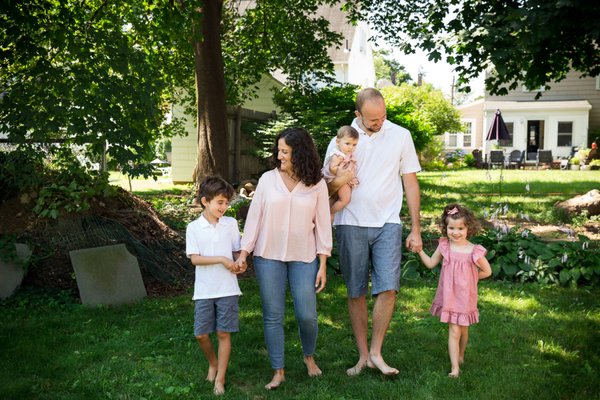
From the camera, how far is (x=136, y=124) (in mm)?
6742

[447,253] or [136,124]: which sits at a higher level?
[136,124]

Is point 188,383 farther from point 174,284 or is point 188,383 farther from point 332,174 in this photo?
point 174,284

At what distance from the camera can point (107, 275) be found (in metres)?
6.61

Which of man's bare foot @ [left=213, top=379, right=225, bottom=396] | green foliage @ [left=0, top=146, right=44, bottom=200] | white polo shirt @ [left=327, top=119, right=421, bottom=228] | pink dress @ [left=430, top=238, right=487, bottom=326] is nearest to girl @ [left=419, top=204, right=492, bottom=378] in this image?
pink dress @ [left=430, top=238, right=487, bottom=326]

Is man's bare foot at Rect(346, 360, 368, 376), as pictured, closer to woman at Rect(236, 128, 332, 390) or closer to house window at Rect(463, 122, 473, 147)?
woman at Rect(236, 128, 332, 390)

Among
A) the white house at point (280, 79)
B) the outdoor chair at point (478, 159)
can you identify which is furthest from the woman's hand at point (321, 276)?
the outdoor chair at point (478, 159)

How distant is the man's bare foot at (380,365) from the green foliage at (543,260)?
10.5ft

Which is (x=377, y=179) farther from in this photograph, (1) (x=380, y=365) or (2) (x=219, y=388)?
(2) (x=219, y=388)

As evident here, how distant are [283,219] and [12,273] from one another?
148 inches

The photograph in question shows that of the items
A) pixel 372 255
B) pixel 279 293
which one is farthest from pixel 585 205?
pixel 279 293

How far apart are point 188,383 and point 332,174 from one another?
1686 millimetres

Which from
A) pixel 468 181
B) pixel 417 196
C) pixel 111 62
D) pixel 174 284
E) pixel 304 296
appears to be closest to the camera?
pixel 304 296

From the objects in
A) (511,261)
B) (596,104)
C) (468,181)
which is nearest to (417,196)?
(511,261)

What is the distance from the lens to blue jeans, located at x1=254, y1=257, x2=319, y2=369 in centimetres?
424
